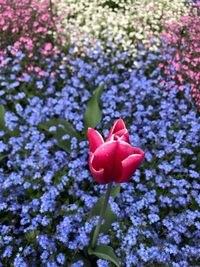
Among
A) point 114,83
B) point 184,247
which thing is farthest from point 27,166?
point 114,83

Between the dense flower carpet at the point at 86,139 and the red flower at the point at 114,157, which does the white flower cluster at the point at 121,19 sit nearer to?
the dense flower carpet at the point at 86,139

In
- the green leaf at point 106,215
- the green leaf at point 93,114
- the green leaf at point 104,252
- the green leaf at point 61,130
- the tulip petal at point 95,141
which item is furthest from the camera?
the green leaf at point 93,114

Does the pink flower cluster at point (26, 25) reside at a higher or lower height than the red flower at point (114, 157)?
A: lower

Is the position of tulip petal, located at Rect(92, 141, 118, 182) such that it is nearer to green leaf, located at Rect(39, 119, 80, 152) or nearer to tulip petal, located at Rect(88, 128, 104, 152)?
tulip petal, located at Rect(88, 128, 104, 152)

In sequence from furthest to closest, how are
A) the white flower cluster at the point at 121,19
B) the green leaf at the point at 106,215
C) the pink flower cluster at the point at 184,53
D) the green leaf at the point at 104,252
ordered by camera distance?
the white flower cluster at the point at 121,19 → the pink flower cluster at the point at 184,53 → the green leaf at the point at 106,215 → the green leaf at the point at 104,252

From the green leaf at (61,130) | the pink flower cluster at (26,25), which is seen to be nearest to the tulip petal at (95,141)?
the green leaf at (61,130)

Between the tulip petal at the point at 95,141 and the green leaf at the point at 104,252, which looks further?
the green leaf at the point at 104,252

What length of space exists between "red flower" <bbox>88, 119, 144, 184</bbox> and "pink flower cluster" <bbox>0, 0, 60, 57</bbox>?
10.3ft

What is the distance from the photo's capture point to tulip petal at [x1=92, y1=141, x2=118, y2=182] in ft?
6.40

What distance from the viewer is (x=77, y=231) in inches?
116

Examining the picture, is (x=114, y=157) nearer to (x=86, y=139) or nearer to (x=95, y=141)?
(x=95, y=141)

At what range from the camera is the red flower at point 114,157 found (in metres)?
Result: 1.96

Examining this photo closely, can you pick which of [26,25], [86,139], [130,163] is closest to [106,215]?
[86,139]

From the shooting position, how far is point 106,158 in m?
1.98
